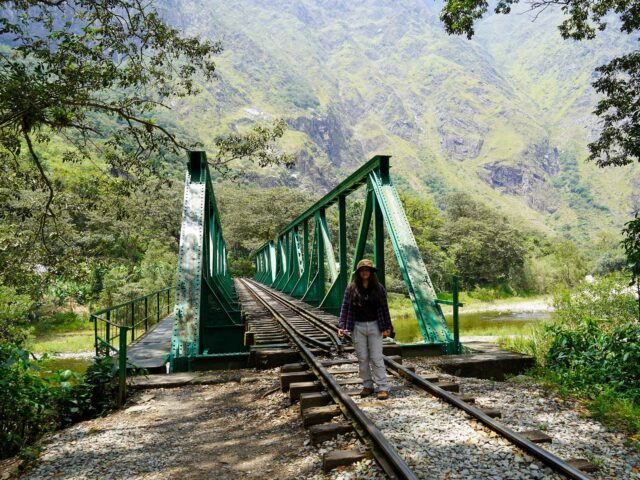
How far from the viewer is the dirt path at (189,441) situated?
359cm

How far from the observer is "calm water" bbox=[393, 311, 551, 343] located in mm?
24016

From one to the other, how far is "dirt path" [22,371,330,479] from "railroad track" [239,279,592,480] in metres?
0.24

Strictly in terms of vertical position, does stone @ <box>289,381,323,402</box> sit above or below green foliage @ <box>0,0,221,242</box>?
below

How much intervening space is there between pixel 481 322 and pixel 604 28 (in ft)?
69.9

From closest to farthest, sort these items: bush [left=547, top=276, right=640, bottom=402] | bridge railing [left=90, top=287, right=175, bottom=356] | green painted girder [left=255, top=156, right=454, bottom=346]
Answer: bush [left=547, top=276, right=640, bottom=402] < bridge railing [left=90, top=287, right=175, bottom=356] < green painted girder [left=255, top=156, right=454, bottom=346]

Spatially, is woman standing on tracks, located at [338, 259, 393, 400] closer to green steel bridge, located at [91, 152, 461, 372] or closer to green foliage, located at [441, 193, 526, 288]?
green steel bridge, located at [91, 152, 461, 372]

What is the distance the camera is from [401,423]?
3959mm

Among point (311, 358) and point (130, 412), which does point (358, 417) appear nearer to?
point (311, 358)

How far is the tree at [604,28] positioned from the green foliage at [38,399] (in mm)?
9180

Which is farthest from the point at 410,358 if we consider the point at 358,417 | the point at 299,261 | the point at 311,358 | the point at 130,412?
the point at 299,261

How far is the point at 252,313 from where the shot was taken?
13.4 meters

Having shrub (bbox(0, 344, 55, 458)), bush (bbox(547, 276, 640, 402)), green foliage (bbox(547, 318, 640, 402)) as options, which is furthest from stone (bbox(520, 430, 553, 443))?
shrub (bbox(0, 344, 55, 458))

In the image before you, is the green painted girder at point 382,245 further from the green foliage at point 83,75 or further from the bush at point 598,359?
the green foliage at point 83,75

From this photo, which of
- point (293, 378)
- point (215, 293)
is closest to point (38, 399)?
point (293, 378)
